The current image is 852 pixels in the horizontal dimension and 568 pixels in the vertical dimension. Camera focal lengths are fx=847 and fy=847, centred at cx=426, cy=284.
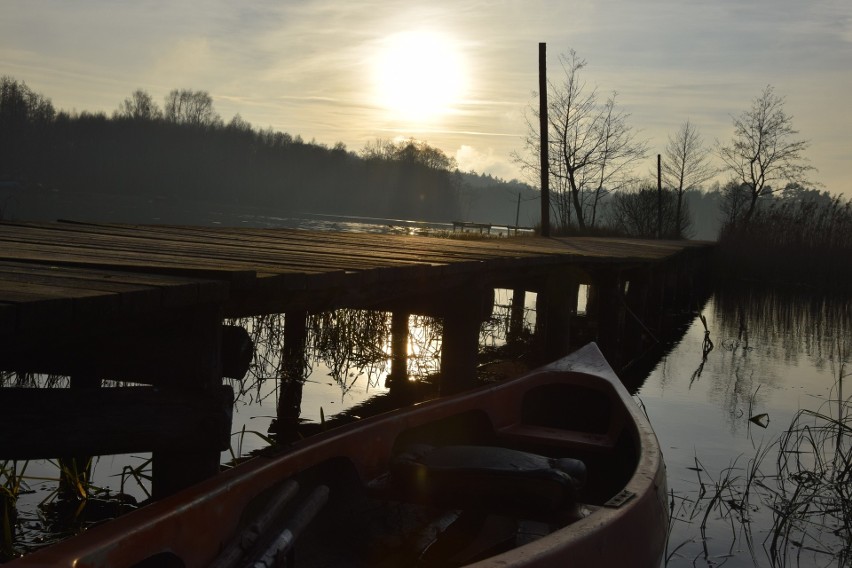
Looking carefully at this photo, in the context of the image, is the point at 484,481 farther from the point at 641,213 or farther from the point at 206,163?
the point at 206,163

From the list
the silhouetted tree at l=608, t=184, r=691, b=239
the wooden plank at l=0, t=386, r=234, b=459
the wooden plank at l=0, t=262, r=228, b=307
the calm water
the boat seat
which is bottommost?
the calm water

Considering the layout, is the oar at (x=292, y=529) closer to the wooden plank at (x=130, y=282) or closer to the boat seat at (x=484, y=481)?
the boat seat at (x=484, y=481)

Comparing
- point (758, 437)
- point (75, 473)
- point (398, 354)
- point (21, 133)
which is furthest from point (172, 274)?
point (21, 133)

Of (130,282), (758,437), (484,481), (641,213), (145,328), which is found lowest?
(758,437)

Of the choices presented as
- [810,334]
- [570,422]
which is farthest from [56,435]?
[810,334]

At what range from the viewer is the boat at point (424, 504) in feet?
7.45

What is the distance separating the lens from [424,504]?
3.41 m

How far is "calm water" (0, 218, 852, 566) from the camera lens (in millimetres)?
4953

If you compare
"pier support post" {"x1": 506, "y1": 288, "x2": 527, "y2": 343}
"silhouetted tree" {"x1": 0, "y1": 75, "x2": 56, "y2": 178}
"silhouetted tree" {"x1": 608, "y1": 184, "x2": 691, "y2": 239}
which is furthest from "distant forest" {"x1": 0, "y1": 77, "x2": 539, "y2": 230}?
"pier support post" {"x1": 506, "y1": 288, "x2": 527, "y2": 343}

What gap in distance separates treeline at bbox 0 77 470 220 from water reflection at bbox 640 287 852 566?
9010 centimetres

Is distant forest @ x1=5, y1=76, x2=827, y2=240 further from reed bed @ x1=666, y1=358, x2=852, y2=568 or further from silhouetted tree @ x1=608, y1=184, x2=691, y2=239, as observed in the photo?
reed bed @ x1=666, y1=358, x2=852, y2=568

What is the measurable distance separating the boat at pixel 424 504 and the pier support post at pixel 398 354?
4.43 m

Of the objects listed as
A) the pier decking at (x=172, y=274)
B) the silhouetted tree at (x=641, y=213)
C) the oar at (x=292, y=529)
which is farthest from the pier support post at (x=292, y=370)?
the silhouetted tree at (x=641, y=213)

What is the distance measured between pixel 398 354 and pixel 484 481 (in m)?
6.62
